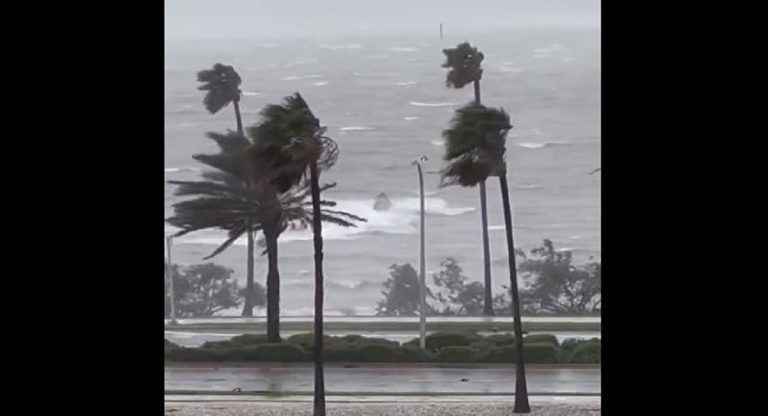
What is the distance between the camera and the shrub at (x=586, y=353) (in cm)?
308

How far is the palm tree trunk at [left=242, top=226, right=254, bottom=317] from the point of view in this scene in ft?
10.1

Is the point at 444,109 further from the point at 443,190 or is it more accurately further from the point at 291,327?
the point at 291,327

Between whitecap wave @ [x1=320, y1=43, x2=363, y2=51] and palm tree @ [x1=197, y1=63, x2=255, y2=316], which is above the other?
whitecap wave @ [x1=320, y1=43, x2=363, y2=51]

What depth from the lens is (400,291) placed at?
3035 millimetres

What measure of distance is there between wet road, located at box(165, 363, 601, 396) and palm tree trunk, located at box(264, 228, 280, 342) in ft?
0.41

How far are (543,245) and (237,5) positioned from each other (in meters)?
1.24

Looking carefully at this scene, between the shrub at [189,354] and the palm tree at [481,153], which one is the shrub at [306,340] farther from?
the palm tree at [481,153]

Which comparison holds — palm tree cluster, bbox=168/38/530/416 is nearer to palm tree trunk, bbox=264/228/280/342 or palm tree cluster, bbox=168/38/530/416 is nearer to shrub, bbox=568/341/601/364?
palm tree trunk, bbox=264/228/280/342

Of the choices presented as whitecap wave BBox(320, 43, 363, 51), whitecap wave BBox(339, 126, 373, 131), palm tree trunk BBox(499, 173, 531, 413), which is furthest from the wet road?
whitecap wave BBox(320, 43, 363, 51)

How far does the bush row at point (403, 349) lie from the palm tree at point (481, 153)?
7cm

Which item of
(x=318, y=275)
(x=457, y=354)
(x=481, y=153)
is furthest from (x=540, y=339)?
(x=318, y=275)

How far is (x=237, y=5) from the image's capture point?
123 inches

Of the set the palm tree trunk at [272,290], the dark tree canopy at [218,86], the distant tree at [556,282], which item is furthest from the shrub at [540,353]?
the dark tree canopy at [218,86]
